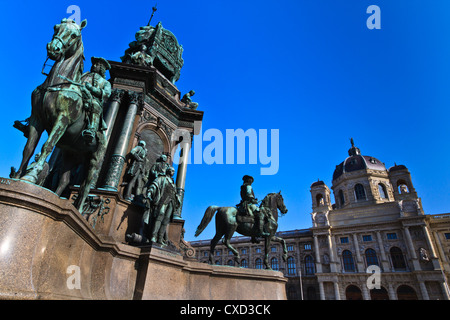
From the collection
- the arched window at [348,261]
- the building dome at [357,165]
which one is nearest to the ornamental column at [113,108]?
the arched window at [348,261]

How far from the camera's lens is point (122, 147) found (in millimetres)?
9125

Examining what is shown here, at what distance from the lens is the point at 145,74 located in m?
10.8

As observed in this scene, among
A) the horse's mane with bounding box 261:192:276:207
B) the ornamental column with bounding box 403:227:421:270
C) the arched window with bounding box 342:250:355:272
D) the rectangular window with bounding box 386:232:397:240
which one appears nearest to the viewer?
the horse's mane with bounding box 261:192:276:207

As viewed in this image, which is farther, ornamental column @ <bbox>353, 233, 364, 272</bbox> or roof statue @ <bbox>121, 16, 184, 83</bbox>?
ornamental column @ <bbox>353, 233, 364, 272</bbox>

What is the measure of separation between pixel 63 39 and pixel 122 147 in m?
4.87

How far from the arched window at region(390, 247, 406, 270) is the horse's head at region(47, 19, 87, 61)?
60319 millimetres

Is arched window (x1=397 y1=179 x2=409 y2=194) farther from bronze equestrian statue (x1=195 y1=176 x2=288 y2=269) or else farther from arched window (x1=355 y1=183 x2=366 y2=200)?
bronze equestrian statue (x1=195 y1=176 x2=288 y2=269)

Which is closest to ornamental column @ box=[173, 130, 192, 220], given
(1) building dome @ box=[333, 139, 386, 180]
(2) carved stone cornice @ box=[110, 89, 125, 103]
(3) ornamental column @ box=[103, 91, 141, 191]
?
(3) ornamental column @ box=[103, 91, 141, 191]

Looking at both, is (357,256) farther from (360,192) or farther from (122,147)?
(122,147)

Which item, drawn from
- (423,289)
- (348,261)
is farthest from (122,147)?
(348,261)

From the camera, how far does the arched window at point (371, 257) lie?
49406 millimetres

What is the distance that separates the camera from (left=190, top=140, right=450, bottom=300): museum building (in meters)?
45.1

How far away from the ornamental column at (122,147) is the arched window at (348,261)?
5572 centimetres
